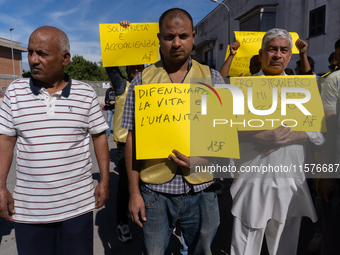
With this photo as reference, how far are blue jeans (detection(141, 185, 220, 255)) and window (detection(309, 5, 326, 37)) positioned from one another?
14201 millimetres

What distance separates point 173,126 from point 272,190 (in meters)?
0.92

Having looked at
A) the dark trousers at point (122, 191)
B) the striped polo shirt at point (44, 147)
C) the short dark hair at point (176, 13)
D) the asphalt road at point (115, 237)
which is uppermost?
the short dark hair at point (176, 13)

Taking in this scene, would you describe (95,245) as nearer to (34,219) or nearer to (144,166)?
(34,219)

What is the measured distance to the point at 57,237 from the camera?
1654 millimetres

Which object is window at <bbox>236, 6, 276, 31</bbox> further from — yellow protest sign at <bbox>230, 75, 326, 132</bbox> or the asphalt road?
yellow protest sign at <bbox>230, 75, 326, 132</bbox>

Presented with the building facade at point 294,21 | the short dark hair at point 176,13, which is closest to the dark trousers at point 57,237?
the short dark hair at point 176,13

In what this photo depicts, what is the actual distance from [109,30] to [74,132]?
4.13 ft

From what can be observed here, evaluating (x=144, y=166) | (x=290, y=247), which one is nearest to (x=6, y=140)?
(x=144, y=166)

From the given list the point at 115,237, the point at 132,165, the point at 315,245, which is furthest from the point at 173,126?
the point at 315,245

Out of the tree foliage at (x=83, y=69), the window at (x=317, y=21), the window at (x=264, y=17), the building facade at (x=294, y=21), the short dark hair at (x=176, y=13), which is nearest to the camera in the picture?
the short dark hair at (x=176, y=13)

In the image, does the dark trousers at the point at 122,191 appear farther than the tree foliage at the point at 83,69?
No

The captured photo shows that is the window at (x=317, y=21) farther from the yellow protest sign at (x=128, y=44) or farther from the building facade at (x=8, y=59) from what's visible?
the building facade at (x=8, y=59)

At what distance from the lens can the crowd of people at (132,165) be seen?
4.83 feet

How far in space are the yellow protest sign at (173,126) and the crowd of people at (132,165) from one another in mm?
74
